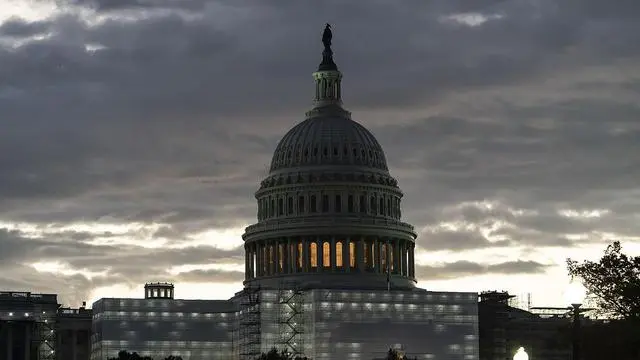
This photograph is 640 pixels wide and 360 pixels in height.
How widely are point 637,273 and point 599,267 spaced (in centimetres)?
224

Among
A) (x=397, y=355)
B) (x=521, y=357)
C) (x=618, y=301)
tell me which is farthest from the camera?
(x=397, y=355)

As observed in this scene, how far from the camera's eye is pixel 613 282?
123 metres

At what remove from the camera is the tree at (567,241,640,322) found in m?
120

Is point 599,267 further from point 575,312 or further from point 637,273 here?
point 575,312

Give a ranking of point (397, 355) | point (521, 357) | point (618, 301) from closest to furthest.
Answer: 1. point (521, 357)
2. point (618, 301)
3. point (397, 355)

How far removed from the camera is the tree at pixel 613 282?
11975 centimetres

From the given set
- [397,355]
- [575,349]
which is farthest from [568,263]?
[397,355]

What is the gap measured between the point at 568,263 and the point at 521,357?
38414 millimetres

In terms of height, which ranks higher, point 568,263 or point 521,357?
point 568,263

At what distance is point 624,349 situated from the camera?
122000 mm

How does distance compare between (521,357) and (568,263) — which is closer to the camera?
(521,357)

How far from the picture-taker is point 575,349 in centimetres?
8775

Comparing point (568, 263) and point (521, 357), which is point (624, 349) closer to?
point (568, 263)

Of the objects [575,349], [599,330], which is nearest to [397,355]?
[599,330]
